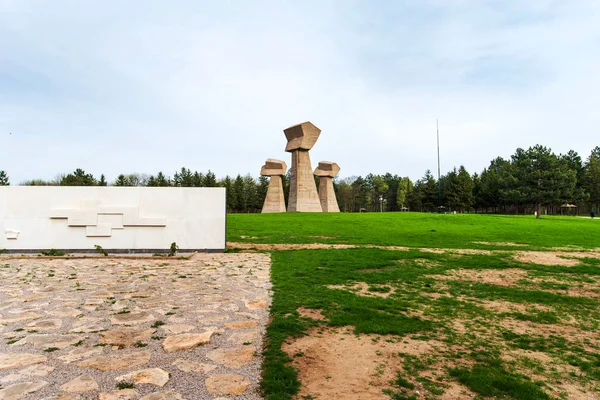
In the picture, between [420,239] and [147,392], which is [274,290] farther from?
[420,239]

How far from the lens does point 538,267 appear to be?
9750 millimetres

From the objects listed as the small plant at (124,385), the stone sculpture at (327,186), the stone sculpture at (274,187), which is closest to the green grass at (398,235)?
the small plant at (124,385)

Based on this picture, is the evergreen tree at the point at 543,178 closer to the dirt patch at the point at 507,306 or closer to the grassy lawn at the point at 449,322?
the grassy lawn at the point at 449,322

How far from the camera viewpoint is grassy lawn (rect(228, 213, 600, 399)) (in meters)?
3.25

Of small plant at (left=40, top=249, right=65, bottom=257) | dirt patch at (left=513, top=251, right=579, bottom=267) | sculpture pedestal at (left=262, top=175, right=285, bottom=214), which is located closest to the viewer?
dirt patch at (left=513, top=251, right=579, bottom=267)

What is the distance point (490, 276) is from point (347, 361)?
6452 mm

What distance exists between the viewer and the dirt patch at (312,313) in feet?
16.5

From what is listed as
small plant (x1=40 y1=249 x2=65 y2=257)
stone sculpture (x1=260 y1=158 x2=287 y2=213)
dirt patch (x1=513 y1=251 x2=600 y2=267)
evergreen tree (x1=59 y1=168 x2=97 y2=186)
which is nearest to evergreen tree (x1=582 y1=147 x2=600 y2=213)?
stone sculpture (x1=260 y1=158 x2=287 y2=213)

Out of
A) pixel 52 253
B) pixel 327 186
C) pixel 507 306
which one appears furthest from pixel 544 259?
pixel 327 186

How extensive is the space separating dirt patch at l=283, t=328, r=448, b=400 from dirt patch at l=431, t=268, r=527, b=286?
4.59 metres

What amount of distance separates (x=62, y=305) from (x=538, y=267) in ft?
37.5

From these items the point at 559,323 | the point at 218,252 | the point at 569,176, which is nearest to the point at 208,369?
the point at 559,323

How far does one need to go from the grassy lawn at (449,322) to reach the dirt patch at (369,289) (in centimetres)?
2

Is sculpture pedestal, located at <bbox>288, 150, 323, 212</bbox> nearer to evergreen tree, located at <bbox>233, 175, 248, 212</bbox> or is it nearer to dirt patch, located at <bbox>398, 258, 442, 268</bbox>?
evergreen tree, located at <bbox>233, 175, 248, 212</bbox>
